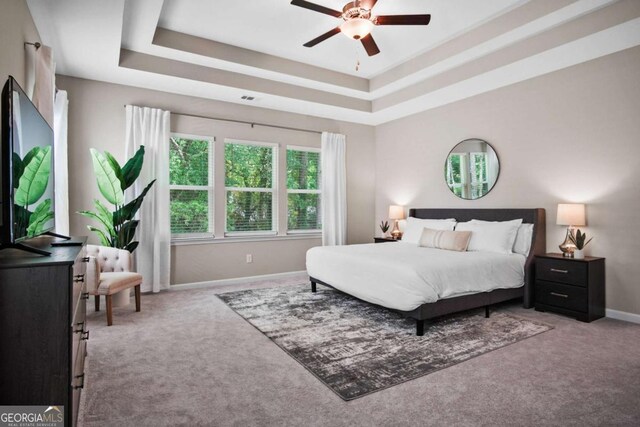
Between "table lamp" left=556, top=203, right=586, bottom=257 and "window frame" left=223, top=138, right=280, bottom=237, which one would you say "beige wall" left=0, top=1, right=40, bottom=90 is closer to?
"window frame" left=223, top=138, right=280, bottom=237

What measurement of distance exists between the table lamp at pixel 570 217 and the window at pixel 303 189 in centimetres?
357

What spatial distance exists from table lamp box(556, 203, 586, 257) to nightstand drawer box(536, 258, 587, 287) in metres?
0.16

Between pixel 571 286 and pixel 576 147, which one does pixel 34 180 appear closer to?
pixel 571 286

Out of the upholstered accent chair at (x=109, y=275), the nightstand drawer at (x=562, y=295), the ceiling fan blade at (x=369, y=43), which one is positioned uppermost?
the ceiling fan blade at (x=369, y=43)

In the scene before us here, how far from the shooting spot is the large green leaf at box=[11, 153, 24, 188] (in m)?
1.82

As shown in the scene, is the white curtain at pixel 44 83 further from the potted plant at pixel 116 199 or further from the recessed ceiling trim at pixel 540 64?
the recessed ceiling trim at pixel 540 64

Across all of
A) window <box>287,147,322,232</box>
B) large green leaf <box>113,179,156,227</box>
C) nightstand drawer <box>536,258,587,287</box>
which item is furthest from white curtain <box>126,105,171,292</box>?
nightstand drawer <box>536,258,587,287</box>

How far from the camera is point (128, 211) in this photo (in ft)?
13.9

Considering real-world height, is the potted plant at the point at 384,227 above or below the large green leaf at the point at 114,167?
below

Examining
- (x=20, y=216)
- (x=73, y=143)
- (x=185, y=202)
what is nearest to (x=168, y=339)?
(x=20, y=216)

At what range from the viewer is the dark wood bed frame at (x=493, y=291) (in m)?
3.22

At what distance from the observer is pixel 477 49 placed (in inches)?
160

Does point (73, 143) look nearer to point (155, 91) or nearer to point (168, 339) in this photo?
point (155, 91)

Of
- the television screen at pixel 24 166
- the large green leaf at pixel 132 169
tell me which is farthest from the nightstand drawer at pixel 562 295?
the large green leaf at pixel 132 169
